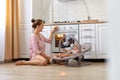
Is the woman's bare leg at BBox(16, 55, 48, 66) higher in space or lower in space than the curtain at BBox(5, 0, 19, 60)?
lower

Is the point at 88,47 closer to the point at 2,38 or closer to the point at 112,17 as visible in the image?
the point at 2,38

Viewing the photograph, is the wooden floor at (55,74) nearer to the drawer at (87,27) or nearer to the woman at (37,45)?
the woman at (37,45)

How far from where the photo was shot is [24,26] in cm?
543

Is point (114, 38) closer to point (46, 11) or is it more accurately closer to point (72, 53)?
point (72, 53)

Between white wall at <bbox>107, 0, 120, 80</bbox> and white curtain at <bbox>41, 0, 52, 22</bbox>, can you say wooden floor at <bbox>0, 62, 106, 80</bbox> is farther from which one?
white curtain at <bbox>41, 0, 52, 22</bbox>

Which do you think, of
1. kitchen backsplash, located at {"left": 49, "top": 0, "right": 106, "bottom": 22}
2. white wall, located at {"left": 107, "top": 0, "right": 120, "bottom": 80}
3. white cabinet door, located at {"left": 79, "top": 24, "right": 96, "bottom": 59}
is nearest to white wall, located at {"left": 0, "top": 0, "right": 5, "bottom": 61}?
kitchen backsplash, located at {"left": 49, "top": 0, "right": 106, "bottom": 22}

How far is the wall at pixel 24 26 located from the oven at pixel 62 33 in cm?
62

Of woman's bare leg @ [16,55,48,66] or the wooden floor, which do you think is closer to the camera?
the wooden floor

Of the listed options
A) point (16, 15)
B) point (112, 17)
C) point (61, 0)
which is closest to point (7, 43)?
point (16, 15)

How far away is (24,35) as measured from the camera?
543cm

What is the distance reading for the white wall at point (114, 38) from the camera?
268 mm

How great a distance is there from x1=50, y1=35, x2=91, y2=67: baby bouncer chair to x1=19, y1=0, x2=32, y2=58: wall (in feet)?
2.70

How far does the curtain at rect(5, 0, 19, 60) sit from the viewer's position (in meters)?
5.21

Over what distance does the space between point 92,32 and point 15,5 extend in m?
1.72
